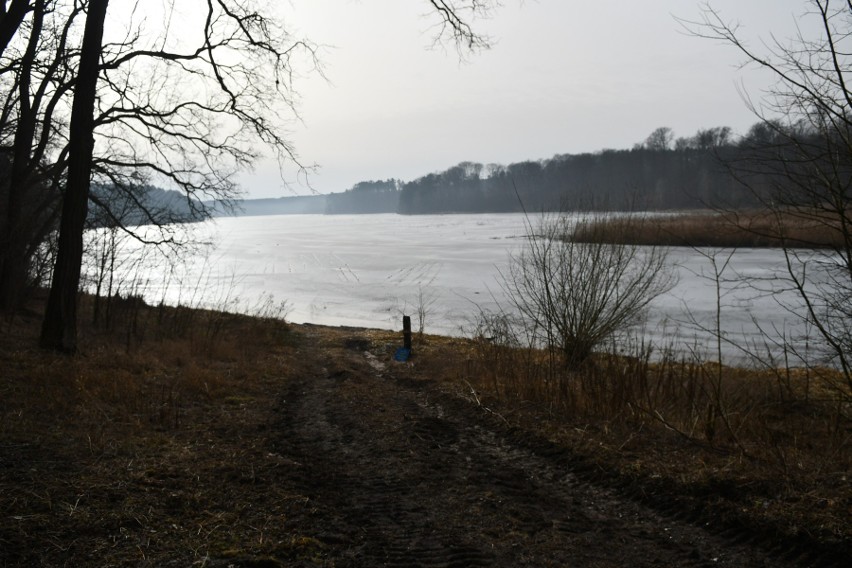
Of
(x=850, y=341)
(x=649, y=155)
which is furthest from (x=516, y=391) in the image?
(x=649, y=155)

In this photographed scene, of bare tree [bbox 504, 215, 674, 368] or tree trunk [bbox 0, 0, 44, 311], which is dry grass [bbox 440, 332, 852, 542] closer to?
bare tree [bbox 504, 215, 674, 368]

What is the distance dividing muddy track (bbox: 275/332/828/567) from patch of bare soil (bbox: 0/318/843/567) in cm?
1

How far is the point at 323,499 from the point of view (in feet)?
15.5

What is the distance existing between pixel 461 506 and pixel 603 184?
2421 inches

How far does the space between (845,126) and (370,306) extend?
64.9ft

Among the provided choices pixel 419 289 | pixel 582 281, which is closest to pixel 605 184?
pixel 419 289

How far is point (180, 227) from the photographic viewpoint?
14.6 metres

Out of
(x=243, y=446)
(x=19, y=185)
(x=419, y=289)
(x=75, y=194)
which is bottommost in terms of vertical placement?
(x=243, y=446)

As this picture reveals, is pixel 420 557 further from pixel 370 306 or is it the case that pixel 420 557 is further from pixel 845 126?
pixel 370 306

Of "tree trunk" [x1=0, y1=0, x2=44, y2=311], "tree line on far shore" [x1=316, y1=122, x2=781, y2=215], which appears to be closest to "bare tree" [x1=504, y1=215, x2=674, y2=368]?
"tree line on far shore" [x1=316, y1=122, x2=781, y2=215]

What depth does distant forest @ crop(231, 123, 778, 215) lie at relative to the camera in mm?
6902

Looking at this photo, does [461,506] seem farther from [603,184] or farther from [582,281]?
[603,184]

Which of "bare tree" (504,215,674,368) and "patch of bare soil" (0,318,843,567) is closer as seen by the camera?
"patch of bare soil" (0,318,843,567)

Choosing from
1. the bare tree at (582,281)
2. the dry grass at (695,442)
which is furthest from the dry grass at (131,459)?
the bare tree at (582,281)
